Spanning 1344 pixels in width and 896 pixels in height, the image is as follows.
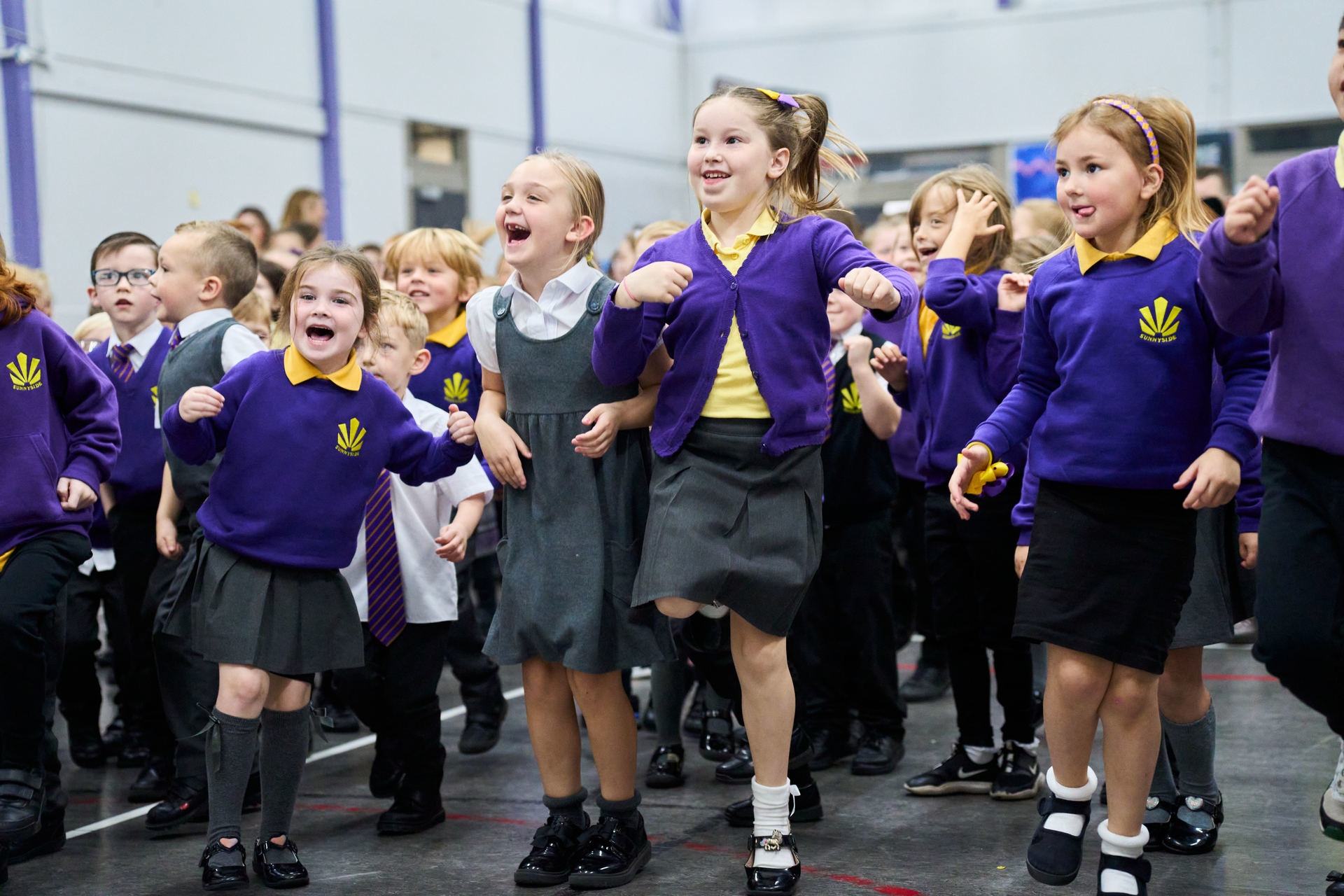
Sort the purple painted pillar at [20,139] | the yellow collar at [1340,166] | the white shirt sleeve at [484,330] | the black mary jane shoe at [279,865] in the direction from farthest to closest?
1. the purple painted pillar at [20,139]
2. the white shirt sleeve at [484,330]
3. the black mary jane shoe at [279,865]
4. the yellow collar at [1340,166]

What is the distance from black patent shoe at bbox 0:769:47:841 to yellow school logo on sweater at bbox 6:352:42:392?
90 cm

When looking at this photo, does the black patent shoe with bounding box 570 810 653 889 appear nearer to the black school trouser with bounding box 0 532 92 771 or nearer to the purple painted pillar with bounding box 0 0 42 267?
the black school trouser with bounding box 0 532 92 771

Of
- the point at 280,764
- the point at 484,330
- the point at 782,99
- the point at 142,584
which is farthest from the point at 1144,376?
the point at 142,584

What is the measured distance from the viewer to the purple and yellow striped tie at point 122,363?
402 centimetres

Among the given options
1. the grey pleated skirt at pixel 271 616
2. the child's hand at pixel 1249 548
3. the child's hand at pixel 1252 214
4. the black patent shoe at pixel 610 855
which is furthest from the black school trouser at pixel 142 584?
the child's hand at pixel 1252 214

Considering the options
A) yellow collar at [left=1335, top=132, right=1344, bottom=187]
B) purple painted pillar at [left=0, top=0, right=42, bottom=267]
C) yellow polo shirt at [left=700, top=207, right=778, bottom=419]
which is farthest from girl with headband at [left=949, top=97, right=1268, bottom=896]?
purple painted pillar at [left=0, top=0, right=42, bottom=267]

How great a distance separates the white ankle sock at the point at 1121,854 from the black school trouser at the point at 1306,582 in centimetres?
40

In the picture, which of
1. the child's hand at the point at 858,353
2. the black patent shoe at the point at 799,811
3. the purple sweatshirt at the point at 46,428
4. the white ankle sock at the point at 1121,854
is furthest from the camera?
the child's hand at the point at 858,353

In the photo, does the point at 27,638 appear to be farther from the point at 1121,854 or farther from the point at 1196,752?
the point at 1196,752

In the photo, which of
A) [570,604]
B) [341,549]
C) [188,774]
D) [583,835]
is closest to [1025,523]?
[570,604]

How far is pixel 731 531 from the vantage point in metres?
2.81

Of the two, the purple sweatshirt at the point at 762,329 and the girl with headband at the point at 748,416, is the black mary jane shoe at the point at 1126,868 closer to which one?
the girl with headband at the point at 748,416

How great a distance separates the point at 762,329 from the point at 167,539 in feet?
5.87

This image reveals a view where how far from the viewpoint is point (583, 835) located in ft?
9.98
